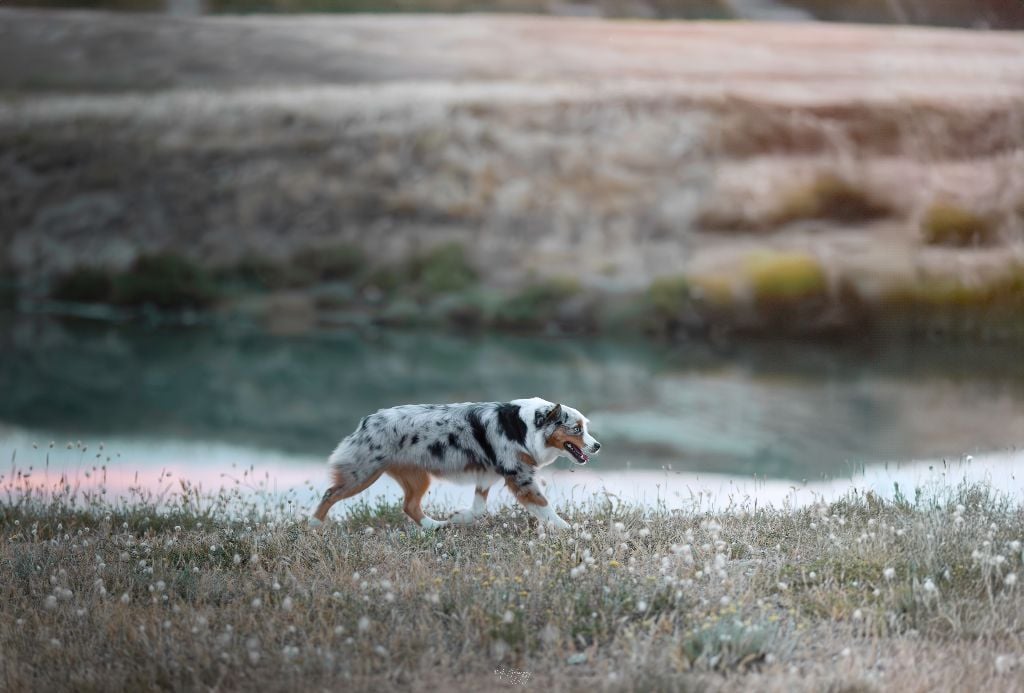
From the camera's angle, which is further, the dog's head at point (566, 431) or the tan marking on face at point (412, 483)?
the tan marking on face at point (412, 483)

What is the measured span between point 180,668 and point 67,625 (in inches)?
35.9

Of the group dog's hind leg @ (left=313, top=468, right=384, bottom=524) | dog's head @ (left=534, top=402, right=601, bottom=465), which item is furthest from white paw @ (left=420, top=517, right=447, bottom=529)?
dog's head @ (left=534, top=402, right=601, bottom=465)

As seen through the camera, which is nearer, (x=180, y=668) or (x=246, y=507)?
(x=180, y=668)

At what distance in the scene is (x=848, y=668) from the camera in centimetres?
408

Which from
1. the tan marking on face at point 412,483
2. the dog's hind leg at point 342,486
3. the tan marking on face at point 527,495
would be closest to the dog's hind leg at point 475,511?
the tan marking on face at point 412,483

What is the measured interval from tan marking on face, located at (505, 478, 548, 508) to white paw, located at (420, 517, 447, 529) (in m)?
0.52

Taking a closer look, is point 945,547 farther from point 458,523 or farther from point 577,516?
point 458,523

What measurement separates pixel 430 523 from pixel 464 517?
0.66 ft

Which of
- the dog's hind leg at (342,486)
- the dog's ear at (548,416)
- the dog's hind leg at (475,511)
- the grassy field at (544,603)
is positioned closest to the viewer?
→ the grassy field at (544,603)

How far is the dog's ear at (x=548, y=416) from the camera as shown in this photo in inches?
230

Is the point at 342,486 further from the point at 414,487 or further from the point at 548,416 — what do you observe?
the point at 548,416

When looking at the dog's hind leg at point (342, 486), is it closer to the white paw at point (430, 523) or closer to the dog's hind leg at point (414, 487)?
the dog's hind leg at point (414, 487)

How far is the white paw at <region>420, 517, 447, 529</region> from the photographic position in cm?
617

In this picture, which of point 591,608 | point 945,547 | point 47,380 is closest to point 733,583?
point 591,608
